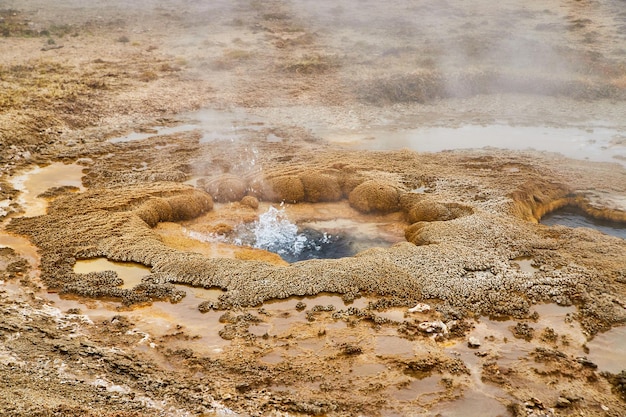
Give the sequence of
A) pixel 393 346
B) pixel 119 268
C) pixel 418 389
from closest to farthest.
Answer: pixel 418 389, pixel 393 346, pixel 119 268

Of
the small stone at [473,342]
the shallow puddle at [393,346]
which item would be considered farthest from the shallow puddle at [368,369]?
the small stone at [473,342]

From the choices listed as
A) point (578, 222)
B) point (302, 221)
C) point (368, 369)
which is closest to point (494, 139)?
point (578, 222)

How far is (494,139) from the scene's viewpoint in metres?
11.9

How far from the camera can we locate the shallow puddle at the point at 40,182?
833 centimetres

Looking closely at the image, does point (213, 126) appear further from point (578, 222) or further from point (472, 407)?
point (472, 407)

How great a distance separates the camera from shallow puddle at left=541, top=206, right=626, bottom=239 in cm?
853

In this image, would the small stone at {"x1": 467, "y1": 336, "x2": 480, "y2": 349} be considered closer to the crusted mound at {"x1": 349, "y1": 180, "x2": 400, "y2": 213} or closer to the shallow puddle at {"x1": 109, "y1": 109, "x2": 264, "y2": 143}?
the crusted mound at {"x1": 349, "y1": 180, "x2": 400, "y2": 213}

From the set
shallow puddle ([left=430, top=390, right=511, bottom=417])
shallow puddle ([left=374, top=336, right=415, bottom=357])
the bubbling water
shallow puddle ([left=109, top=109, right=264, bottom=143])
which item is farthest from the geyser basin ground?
shallow puddle ([left=430, top=390, right=511, bottom=417])

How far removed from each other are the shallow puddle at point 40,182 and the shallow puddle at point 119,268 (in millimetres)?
1690

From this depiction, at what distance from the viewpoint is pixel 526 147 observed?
37.4 ft

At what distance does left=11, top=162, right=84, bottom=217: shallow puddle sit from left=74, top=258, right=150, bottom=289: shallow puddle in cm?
169

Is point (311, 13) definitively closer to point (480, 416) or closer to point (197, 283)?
point (197, 283)

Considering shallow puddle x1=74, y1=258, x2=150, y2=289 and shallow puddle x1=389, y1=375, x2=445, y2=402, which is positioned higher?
shallow puddle x1=74, y1=258, x2=150, y2=289

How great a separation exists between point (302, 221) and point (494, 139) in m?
5.52
